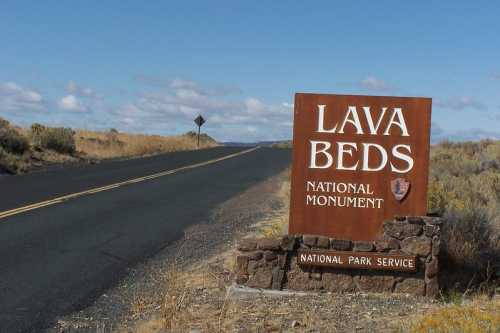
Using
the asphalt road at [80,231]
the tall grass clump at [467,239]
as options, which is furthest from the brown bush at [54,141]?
the tall grass clump at [467,239]

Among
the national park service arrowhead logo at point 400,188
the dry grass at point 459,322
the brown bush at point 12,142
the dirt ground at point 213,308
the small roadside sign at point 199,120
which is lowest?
the dirt ground at point 213,308

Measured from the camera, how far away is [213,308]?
274 inches

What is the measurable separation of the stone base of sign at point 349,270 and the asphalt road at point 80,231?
76.0 inches

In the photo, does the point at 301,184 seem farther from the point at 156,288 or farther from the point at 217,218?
the point at 217,218

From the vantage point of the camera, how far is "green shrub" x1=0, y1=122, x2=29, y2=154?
25922mm

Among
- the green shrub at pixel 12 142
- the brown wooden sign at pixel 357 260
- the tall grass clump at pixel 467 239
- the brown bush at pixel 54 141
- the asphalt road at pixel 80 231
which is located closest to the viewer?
the brown wooden sign at pixel 357 260

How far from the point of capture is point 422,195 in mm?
7688

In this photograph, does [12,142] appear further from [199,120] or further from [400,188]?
[199,120]

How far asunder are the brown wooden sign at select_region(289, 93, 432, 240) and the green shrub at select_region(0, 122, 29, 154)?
66.7 feet

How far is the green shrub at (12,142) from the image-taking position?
25.9 metres

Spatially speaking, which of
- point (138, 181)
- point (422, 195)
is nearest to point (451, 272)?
point (422, 195)

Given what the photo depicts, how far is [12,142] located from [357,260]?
2166cm

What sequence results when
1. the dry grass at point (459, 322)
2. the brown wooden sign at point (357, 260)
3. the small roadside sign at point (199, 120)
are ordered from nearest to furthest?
1. the dry grass at point (459, 322)
2. the brown wooden sign at point (357, 260)
3. the small roadside sign at point (199, 120)

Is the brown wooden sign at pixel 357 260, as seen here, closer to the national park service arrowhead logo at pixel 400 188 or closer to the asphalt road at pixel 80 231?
the national park service arrowhead logo at pixel 400 188
